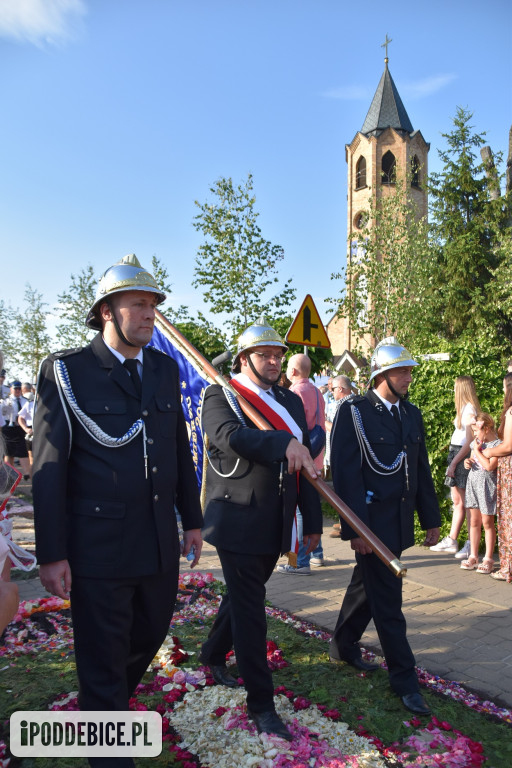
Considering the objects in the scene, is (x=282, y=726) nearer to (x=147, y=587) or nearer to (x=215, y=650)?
(x=215, y=650)

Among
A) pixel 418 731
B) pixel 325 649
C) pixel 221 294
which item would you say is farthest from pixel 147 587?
pixel 221 294

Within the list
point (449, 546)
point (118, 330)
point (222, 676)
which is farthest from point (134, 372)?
point (449, 546)

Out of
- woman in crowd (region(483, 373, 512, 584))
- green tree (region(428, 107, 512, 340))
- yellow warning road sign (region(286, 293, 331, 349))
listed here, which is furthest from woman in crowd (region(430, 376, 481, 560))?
green tree (region(428, 107, 512, 340))

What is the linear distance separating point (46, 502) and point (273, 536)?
4.27 feet

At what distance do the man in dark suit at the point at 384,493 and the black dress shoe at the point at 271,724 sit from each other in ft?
2.63

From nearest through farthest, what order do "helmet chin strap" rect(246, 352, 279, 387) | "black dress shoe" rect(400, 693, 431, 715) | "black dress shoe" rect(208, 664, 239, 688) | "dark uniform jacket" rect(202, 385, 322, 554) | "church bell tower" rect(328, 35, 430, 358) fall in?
"dark uniform jacket" rect(202, 385, 322, 554) < "black dress shoe" rect(400, 693, 431, 715) < "helmet chin strap" rect(246, 352, 279, 387) < "black dress shoe" rect(208, 664, 239, 688) < "church bell tower" rect(328, 35, 430, 358)

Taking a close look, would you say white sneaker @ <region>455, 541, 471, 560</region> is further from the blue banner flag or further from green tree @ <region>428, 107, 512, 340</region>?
green tree @ <region>428, 107, 512, 340</region>

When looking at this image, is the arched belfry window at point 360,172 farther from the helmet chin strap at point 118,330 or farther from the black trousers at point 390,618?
the helmet chin strap at point 118,330

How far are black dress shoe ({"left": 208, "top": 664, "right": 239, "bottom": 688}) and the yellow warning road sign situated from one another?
482 cm

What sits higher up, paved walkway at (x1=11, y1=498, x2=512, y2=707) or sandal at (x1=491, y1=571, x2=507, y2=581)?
sandal at (x1=491, y1=571, x2=507, y2=581)

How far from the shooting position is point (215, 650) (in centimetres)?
375

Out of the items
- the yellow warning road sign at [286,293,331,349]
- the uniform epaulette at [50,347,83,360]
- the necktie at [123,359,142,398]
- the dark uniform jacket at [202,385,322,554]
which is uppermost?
the yellow warning road sign at [286,293,331,349]

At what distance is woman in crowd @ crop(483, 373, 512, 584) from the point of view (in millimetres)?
6207

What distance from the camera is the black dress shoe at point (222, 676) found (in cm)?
372
